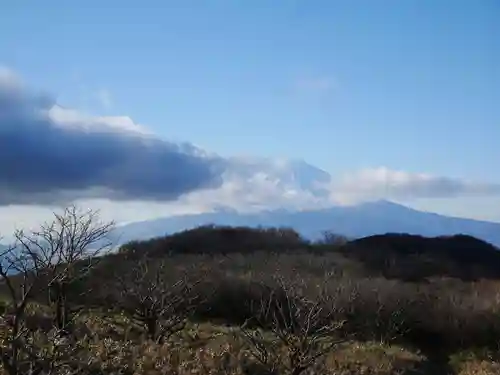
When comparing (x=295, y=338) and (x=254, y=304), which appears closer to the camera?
(x=295, y=338)

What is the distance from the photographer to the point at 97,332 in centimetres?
2002

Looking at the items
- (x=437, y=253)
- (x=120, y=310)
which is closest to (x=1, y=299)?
(x=120, y=310)

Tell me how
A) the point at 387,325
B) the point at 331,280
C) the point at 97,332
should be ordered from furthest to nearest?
the point at 331,280 < the point at 387,325 < the point at 97,332

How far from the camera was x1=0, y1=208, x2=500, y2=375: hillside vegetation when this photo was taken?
1623 cm

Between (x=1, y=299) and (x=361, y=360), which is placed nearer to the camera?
(x=361, y=360)

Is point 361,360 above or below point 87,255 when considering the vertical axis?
below

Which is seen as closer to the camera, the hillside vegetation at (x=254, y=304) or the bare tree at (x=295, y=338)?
the bare tree at (x=295, y=338)

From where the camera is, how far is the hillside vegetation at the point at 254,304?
16.2 m

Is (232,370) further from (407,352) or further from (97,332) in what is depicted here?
(407,352)

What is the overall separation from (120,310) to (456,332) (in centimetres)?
1349

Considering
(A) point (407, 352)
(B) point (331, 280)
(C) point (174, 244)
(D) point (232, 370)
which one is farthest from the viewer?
(C) point (174, 244)

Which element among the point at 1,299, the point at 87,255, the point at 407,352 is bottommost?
the point at 407,352

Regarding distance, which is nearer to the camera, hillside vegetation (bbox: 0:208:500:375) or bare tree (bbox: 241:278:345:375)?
bare tree (bbox: 241:278:345:375)

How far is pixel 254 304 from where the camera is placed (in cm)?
2811
